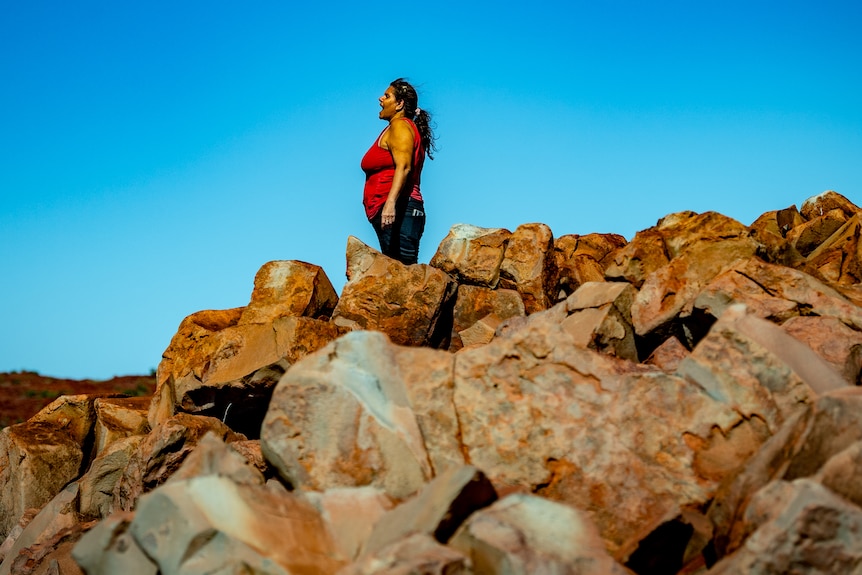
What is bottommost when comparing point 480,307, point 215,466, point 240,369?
point 215,466

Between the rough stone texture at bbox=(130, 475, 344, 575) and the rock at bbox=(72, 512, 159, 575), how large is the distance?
0.26m

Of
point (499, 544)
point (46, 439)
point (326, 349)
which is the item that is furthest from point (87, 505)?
A: point (499, 544)

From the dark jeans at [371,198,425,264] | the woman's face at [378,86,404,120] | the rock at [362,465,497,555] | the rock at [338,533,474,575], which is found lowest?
the rock at [338,533,474,575]

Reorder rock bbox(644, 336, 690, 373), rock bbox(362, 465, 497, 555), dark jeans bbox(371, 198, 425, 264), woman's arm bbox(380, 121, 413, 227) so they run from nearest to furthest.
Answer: rock bbox(362, 465, 497, 555)
rock bbox(644, 336, 690, 373)
woman's arm bbox(380, 121, 413, 227)
dark jeans bbox(371, 198, 425, 264)

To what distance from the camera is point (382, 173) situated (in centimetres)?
1365

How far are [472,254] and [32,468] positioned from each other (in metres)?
7.26

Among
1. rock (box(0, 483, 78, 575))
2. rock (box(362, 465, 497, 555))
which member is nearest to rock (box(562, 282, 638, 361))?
rock (box(362, 465, 497, 555))

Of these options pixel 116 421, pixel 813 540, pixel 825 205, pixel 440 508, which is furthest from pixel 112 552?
pixel 825 205

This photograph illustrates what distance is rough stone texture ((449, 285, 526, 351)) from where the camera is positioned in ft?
46.3

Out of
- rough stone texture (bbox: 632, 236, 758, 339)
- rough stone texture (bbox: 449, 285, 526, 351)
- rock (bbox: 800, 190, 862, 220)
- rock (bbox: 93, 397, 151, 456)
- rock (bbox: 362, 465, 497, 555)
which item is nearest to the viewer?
rock (bbox: 362, 465, 497, 555)

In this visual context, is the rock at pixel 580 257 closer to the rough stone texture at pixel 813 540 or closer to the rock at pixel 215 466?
the rock at pixel 215 466

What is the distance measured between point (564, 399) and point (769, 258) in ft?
19.7

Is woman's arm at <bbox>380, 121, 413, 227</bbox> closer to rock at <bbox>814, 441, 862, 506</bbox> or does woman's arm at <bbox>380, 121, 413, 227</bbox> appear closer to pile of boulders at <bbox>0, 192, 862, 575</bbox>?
pile of boulders at <bbox>0, 192, 862, 575</bbox>

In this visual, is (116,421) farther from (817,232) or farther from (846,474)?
(817,232)
